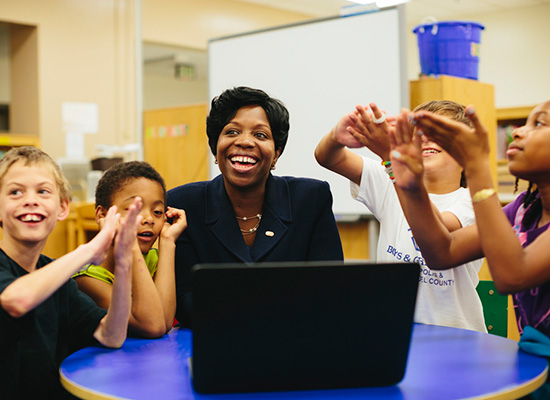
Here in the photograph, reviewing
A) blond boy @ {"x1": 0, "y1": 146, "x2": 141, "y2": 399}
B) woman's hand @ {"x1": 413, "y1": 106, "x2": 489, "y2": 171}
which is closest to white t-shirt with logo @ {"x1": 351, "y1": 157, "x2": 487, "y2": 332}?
woman's hand @ {"x1": 413, "y1": 106, "x2": 489, "y2": 171}

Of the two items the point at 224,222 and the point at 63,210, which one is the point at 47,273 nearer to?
the point at 63,210

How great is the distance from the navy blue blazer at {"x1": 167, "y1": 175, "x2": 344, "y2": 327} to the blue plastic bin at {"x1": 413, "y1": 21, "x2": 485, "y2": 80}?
1706 mm

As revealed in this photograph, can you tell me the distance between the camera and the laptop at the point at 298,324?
2.89 ft

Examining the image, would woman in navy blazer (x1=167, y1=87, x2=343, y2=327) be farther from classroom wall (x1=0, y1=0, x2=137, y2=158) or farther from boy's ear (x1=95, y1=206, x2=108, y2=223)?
classroom wall (x1=0, y1=0, x2=137, y2=158)

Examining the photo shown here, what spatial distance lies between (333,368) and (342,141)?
→ 2.48ft

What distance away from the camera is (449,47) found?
10.3 ft

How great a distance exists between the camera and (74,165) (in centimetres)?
557

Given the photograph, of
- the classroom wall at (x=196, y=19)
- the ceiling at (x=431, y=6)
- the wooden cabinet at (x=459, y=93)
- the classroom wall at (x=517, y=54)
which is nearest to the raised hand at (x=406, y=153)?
the wooden cabinet at (x=459, y=93)

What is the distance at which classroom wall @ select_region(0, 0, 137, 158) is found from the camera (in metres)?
6.22

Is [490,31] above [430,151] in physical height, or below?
above

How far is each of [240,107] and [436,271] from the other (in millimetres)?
706

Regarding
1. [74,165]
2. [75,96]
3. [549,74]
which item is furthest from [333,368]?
[549,74]

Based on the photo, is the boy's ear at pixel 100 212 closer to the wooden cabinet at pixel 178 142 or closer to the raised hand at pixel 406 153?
the raised hand at pixel 406 153

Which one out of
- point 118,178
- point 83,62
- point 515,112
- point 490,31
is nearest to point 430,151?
point 118,178
